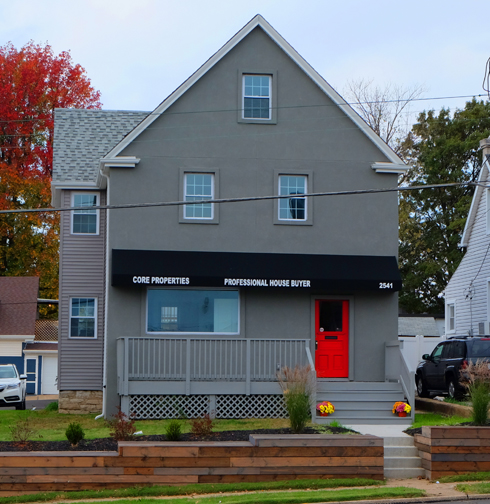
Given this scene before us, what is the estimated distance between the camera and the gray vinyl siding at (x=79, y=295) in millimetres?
22297

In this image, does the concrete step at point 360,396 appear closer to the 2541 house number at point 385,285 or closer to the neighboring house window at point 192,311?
the 2541 house number at point 385,285

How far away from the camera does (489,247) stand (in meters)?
27.2

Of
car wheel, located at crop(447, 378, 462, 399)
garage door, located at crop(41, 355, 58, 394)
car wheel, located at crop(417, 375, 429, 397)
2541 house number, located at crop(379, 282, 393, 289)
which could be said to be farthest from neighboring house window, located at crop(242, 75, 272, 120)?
garage door, located at crop(41, 355, 58, 394)

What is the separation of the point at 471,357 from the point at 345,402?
3.91 metres

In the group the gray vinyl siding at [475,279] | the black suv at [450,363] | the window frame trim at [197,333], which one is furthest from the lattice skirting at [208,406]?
the gray vinyl siding at [475,279]

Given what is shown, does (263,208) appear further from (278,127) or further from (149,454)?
(149,454)

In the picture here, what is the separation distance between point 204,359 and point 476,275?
45.5 feet

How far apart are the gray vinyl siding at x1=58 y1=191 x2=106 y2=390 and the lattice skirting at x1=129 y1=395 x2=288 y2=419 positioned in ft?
15.2

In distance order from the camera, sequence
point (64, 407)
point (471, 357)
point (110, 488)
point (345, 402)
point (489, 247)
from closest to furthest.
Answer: point (110, 488)
point (345, 402)
point (471, 357)
point (64, 407)
point (489, 247)

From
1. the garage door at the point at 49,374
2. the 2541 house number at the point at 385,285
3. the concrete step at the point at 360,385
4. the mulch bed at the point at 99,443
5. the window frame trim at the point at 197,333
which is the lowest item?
the garage door at the point at 49,374

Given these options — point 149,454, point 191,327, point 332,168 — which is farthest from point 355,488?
point 332,168

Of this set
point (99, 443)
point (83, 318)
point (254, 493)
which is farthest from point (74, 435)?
point (83, 318)

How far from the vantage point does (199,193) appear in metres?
19.8

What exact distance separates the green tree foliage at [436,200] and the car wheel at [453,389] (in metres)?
20.4
